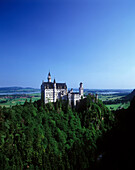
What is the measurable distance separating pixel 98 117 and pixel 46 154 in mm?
39151

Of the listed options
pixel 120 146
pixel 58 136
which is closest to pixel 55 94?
pixel 58 136

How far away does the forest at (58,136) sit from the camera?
4875cm

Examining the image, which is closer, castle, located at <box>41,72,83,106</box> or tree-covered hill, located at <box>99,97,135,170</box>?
tree-covered hill, located at <box>99,97,135,170</box>

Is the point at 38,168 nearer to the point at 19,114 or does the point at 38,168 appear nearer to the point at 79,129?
the point at 19,114

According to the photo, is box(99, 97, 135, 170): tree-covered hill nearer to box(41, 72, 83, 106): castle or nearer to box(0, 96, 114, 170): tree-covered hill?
box(0, 96, 114, 170): tree-covered hill

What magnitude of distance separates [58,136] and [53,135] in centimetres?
257

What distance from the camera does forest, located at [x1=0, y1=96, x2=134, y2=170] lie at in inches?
1919

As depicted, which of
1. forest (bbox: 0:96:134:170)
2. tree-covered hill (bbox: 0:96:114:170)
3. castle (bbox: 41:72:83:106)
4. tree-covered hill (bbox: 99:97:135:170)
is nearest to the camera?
tree-covered hill (bbox: 0:96:114:170)

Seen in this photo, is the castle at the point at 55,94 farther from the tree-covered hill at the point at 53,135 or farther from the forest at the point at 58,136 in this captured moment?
the tree-covered hill at the point at 53,135

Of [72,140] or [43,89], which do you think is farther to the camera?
[43,89]

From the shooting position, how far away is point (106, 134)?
245 ft

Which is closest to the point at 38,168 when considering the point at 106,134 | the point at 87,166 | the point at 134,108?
the point at 87,166

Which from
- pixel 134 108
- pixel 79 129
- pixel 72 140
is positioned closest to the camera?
pixel 72 140

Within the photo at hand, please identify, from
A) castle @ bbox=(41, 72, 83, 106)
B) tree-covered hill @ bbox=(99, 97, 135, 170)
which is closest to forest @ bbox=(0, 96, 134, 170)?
tree-covered hill @ bbox=(99, 97, 135, 170)
